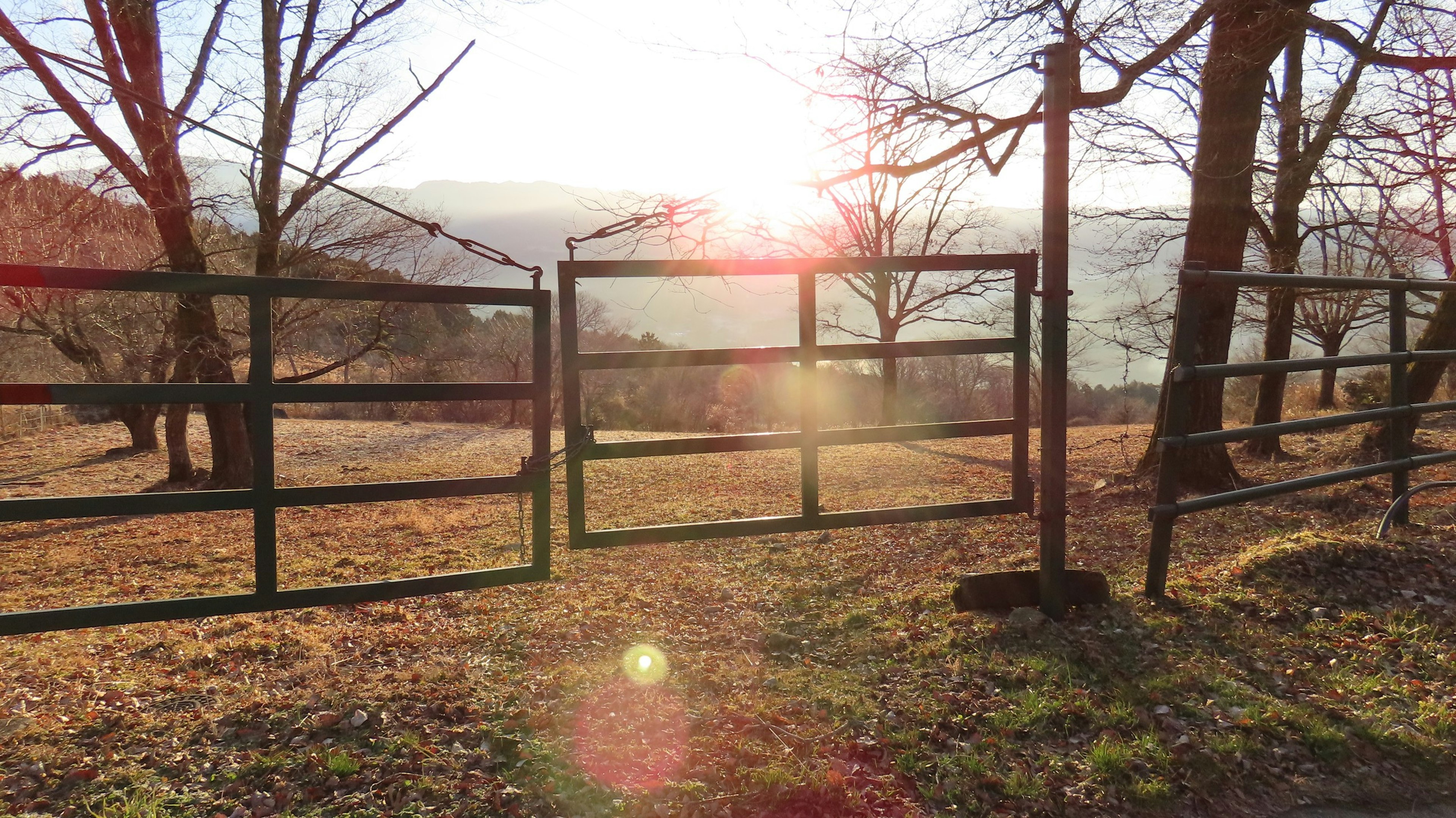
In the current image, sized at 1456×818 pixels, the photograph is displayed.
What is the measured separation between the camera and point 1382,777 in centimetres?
304

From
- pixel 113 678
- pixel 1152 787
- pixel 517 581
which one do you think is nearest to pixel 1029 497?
pixel 1152 787

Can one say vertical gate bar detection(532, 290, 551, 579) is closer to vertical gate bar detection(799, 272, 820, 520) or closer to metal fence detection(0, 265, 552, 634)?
metal fence detection(0, 265, 552, 634)

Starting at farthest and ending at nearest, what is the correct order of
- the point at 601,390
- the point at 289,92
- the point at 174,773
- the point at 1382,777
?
the point at 601,390, the point at 289,92, the point at 1382,777, the point at 174,773

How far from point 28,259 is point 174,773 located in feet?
33.3

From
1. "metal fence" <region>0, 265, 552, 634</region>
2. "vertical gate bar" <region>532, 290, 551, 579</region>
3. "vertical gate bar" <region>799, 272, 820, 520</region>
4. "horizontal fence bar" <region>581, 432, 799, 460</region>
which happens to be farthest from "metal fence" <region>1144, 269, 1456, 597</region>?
"metal fence" <region>0, 265, 552, 634</region>

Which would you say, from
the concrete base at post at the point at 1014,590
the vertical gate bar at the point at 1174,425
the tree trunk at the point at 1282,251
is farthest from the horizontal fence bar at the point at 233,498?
the tree trunk at the point at 1282,251

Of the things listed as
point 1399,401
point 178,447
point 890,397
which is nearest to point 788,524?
point 1399,401

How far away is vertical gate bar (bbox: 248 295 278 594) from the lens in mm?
3467

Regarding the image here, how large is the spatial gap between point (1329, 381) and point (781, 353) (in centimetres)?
2349

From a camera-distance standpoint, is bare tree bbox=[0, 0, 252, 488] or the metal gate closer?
the metal gate

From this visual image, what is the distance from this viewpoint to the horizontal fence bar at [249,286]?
313 cm

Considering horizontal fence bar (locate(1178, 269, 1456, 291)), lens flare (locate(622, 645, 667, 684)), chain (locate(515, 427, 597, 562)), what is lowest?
lens flare (locate(622, 645, 667, 684))

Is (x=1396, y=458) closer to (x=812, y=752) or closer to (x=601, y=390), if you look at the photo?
(x=812, y=752)

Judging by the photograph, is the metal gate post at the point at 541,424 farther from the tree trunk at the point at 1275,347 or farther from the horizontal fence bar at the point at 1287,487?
the tree trunk at the point at 1275,347
